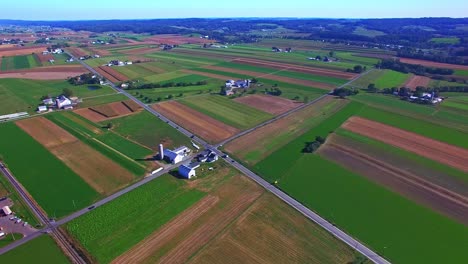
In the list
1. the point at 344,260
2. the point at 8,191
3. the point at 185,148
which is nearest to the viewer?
the point at 344,260

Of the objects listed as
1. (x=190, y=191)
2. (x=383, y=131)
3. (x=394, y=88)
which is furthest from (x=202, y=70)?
(x=190, y=191)

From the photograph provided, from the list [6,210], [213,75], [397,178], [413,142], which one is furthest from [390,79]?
[6,210]

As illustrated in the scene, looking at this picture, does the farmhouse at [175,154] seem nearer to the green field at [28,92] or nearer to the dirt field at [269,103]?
the dirt field at [269,103]

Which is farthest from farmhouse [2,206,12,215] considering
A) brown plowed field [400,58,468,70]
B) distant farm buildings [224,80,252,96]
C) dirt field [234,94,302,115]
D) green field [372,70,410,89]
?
brown plowed field [400,58,468,70]

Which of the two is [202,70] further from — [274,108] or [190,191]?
[190,191]

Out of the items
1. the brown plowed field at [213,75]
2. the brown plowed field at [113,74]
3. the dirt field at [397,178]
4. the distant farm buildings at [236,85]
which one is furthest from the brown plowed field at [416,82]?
the brown plowed field at [113,74]

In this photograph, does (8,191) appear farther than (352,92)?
No

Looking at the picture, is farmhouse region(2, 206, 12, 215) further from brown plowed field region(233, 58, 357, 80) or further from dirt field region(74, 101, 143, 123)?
brown plowed field region(233, 58, 357, 80)
